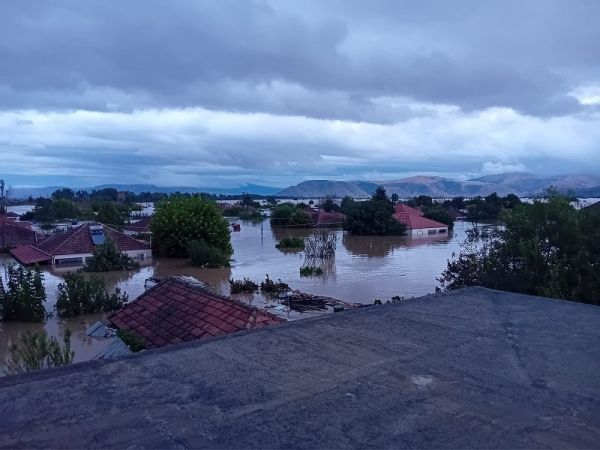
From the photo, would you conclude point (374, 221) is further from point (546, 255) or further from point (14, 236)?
point (546, 255)

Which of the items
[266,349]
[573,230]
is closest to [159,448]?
[266,349]

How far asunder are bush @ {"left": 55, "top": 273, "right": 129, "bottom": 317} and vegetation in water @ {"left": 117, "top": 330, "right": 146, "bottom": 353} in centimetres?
759

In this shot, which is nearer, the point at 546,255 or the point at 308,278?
the point at 546,255

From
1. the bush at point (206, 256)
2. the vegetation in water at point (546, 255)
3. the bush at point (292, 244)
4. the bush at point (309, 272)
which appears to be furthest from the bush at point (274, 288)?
the bush at point (292, 244)

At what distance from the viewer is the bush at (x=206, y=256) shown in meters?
27.8

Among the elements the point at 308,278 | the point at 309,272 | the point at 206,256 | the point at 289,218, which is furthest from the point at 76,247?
the point at 289,218

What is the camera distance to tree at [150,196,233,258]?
30.6 m

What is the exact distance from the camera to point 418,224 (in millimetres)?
46938

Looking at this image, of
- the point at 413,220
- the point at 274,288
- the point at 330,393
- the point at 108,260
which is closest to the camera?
the point at 330,393

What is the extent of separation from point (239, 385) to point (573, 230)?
11046 mm

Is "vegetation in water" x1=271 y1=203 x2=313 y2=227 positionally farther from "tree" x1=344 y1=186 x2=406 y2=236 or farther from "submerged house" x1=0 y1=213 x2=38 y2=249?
"submerged house" x1=0 y1=213 x2=38 y2=249

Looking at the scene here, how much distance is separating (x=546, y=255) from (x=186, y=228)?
21788 mm

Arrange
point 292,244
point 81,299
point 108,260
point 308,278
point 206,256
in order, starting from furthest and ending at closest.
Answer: point 292,244 < point 206,256 < point 108,260 < point 308,278 < point 81,299

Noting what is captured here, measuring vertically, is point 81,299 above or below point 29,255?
above
